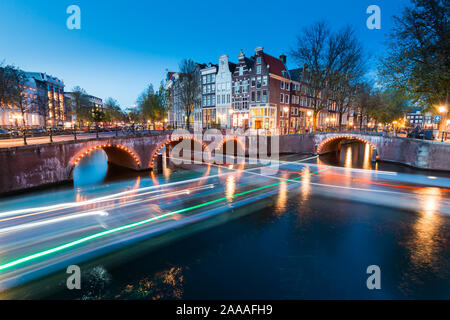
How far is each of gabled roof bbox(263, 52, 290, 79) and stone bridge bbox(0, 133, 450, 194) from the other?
16.2m

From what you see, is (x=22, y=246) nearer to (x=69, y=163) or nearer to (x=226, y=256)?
(x=226, y=256)

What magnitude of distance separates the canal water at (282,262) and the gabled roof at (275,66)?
37064 millimetres

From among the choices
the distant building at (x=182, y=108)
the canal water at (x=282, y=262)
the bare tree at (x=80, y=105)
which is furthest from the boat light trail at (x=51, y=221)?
the bare tree at (x=80, y=105)

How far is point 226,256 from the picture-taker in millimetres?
8492

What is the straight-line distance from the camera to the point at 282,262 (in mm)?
8109

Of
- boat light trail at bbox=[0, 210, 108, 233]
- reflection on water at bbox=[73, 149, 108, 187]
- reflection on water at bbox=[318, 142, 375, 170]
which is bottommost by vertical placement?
boat light trail at bbox=[0, 210, 108, 233]

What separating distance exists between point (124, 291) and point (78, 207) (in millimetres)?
8749

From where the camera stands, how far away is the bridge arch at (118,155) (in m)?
18.9

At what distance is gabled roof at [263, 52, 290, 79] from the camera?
142ft

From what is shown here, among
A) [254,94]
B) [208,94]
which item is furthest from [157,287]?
[208,94]

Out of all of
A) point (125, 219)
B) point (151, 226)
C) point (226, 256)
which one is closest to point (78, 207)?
point (125, 219)

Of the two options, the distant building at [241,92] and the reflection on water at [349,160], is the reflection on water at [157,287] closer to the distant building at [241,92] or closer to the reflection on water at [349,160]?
the reflection on water at [349,160]

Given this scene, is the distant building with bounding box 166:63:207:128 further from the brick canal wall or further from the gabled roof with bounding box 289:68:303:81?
the brick canal wall

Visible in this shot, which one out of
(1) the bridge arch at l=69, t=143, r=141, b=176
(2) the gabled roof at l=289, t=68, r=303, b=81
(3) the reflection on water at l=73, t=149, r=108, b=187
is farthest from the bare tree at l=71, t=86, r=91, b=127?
(2) the gabled roof at l=289, t=68, r=303, b=81
